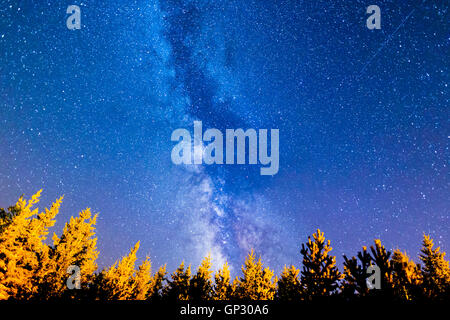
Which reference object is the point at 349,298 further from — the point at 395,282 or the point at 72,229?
the point at 72,229

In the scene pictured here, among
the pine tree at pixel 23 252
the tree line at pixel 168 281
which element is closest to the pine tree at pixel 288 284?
the tree line at pixel 168 281

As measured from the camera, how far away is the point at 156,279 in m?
38.4

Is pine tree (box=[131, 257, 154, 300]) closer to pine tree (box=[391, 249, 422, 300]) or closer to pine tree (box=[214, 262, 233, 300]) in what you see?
pine tree (box=[214, 262, 233, 300])

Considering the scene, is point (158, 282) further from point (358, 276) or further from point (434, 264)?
point (434, 264)

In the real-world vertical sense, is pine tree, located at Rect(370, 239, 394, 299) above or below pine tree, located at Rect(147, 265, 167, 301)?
above

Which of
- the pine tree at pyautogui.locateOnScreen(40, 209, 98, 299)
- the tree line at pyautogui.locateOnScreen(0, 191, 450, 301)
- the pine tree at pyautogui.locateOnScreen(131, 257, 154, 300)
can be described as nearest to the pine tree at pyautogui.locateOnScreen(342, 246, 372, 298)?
the tree line at pyautogui.locateOnScreen(0, 191, 450, 301)

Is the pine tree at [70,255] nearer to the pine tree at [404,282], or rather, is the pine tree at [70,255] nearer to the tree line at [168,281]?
the tree line at [168,281]

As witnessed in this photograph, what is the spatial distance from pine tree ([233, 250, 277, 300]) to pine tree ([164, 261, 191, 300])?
6245 millimetres

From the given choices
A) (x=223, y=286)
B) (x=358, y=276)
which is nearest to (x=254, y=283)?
(x=223, y=286)

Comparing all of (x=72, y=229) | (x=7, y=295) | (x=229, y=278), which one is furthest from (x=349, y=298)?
(x=72, y=229)

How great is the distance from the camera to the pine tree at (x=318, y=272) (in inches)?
626

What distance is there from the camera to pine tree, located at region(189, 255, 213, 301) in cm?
2309
